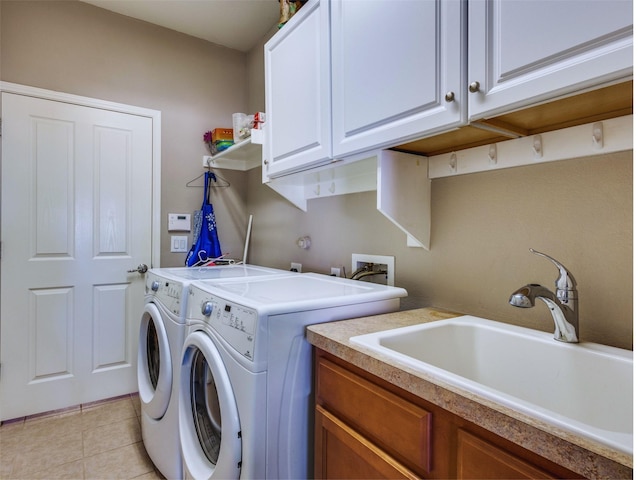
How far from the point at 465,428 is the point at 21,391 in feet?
8.84

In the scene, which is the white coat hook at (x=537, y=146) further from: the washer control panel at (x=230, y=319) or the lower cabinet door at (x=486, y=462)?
the washer control panel at (x=230, y=319)

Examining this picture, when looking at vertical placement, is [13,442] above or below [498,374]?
below

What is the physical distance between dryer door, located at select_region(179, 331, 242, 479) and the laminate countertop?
1.21 feet

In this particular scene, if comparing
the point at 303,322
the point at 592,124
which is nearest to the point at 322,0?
the point at 592,124

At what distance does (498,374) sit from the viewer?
104 cm

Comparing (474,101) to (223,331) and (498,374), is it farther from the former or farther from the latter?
(223,331)

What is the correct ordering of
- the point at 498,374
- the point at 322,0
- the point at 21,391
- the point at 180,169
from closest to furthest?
the point at 498,374
the point at 322,0
the point at 21,391
the point at 180,169

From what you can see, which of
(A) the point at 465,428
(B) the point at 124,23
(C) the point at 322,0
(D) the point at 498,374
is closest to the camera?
(A) the point at 465,428

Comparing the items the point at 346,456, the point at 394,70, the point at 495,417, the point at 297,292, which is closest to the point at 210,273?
the point at 297,292

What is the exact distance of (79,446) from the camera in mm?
1933

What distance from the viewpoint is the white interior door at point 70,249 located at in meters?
2.18

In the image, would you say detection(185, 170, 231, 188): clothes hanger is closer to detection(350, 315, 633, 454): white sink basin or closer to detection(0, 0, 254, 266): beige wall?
detection(0, 0, 254, 266): beige wall

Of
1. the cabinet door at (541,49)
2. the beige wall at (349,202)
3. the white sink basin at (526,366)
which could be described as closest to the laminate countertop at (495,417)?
the white sink basin at (526,366)

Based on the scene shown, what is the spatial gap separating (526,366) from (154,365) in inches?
66.6
